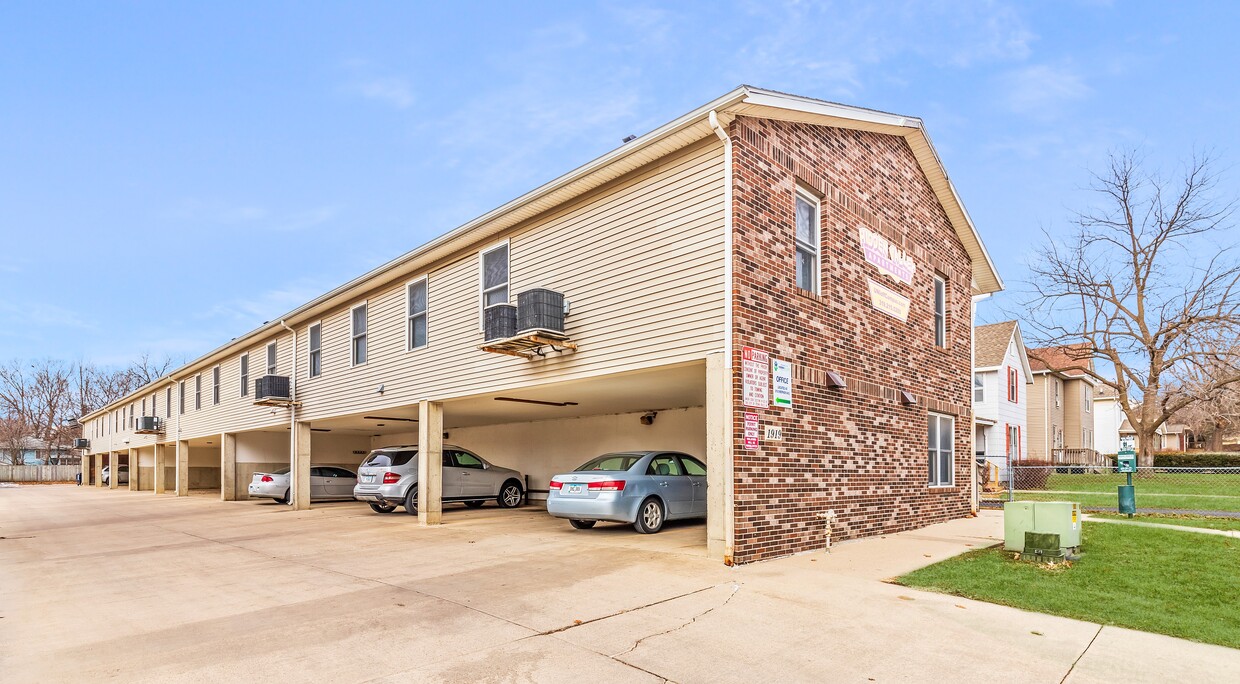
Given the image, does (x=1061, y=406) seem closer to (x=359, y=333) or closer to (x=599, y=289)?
(x=359, y=333)

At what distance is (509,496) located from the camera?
18.2m

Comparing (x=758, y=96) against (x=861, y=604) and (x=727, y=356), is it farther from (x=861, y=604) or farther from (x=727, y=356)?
(x=861, y=604)

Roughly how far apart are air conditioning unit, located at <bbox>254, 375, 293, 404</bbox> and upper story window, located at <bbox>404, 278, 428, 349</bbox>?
6.23m

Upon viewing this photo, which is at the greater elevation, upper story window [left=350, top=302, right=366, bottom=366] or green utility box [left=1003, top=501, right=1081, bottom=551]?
upper story window [left=350, top=302, right=366, bottom=366]

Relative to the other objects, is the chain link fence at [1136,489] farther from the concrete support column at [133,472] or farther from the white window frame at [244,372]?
the concrete support column at [133,472]

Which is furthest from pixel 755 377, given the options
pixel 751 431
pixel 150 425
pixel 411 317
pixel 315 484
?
pixel 150 425

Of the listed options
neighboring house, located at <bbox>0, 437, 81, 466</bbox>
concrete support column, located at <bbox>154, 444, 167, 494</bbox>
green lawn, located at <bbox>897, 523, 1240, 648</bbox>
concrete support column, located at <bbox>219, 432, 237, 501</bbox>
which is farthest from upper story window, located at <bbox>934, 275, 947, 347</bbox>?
neighboring house, located at <bbox>0, 437, 81, 466</bbox>

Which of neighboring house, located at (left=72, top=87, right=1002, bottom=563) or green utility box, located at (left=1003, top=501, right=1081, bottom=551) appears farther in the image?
neighboring house, located at (left=72, top=87, right=1002, bottom=563)

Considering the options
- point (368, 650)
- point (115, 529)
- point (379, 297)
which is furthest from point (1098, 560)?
point (115, 529)

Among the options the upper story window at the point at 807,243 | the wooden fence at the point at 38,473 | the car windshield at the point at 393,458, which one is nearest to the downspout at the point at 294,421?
the car windshield at the point at 393,458

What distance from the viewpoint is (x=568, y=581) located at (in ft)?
25.0

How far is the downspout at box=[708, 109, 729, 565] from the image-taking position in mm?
8250

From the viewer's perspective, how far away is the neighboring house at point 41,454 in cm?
6522

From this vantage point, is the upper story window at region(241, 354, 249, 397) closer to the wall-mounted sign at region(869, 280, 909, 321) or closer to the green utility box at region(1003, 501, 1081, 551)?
the wall-mounted sign at region(869, 280, 909, 321)
